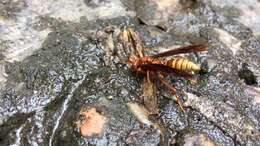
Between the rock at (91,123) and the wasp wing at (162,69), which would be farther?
the wasp wing at (162,69)

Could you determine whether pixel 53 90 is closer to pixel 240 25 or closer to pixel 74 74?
pixel 74 74

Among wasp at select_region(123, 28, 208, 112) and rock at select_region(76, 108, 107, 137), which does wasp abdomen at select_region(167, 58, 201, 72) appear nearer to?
wasp at select_region(123, 28, 208, 112)

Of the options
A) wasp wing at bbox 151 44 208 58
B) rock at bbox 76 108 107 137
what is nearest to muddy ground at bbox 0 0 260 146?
rock at bbox 76 108 107 137

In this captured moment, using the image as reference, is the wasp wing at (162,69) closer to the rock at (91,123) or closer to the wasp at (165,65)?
the wasp at (165,65)

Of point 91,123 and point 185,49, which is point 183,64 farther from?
point 91,123

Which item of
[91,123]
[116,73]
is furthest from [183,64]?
[91,123]

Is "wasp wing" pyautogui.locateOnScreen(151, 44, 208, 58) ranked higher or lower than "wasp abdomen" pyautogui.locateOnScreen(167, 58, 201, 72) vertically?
higher

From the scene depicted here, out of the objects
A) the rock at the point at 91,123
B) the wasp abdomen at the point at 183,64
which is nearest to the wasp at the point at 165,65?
the wasp abdomen at the point at 183,64
